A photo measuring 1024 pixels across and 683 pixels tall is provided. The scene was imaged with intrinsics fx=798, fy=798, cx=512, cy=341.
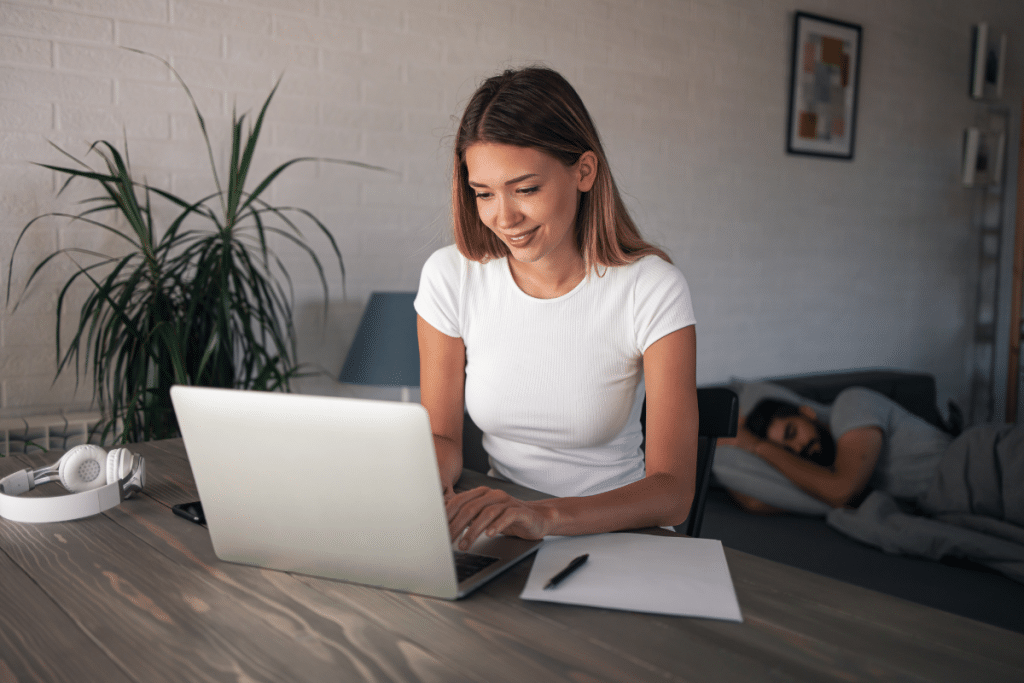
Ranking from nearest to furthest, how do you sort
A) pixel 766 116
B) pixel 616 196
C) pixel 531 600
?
pixel 531 600 → pixel 616 196 → pixel 766 116

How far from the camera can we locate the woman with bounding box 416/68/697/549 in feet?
4.19

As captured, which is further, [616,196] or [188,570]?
[616,196]

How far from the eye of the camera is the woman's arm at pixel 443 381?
146 cm

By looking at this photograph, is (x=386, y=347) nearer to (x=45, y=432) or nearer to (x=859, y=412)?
(x=45, y=432)

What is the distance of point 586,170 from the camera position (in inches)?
54.4

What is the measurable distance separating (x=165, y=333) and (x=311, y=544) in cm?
130

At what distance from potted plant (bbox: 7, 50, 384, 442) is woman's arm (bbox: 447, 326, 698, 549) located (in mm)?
1137

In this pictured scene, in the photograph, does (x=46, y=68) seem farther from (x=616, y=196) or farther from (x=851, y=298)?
(x=851, y=298)

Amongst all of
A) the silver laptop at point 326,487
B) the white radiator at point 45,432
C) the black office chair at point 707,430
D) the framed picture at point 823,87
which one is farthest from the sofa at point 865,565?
the framed picture at point 823,87

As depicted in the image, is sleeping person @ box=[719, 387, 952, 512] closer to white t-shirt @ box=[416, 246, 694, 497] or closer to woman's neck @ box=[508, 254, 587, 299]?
white t-shirt @ box=[416, 246, 694, 497]

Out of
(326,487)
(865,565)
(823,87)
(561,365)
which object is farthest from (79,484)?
(823,87)

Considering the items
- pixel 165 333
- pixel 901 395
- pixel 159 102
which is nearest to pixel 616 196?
pixel 165 333

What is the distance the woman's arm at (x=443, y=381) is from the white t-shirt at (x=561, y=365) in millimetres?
18

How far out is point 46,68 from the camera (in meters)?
2.02
